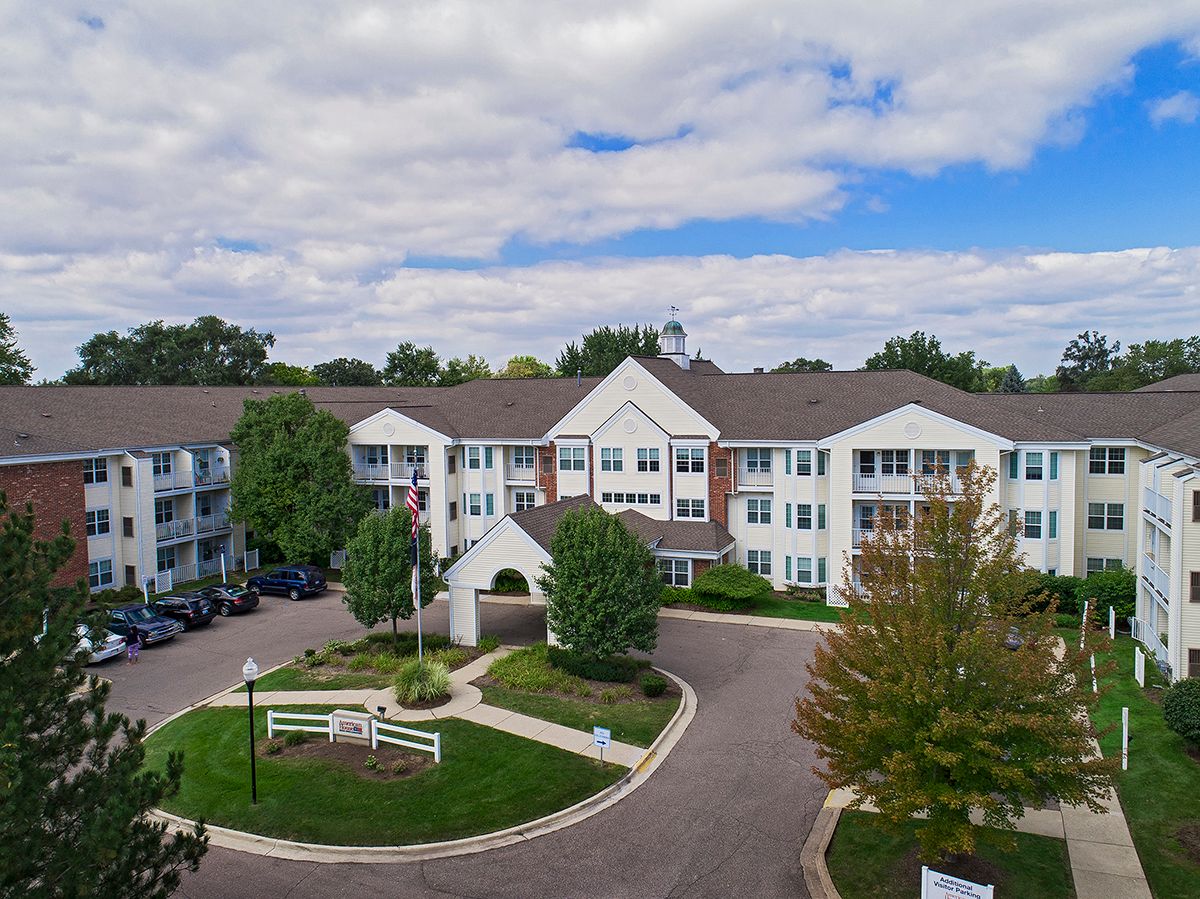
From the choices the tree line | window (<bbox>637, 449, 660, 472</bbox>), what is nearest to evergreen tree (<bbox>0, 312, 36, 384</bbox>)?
Result: the tree line

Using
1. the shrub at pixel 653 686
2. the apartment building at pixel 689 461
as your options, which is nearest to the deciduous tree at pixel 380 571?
the apartment building at pixel 689 461

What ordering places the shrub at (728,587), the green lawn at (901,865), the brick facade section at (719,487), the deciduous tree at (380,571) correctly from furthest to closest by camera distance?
the brick facade section at (719,487)
the shrub at (728,587)
the deciduous tree at (380,571)
the green lawn at (901,865)

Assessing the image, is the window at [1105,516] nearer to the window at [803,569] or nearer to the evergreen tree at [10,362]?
the window at [803,569]

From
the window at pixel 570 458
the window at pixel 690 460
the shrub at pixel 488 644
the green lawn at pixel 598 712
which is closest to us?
the green lawn at pixel 598 712

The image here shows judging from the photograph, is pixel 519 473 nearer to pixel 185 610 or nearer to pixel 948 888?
pixel 185 610

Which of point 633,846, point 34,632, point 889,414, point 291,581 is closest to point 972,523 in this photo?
point 633,846

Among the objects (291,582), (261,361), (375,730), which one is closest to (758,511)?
(291,582)

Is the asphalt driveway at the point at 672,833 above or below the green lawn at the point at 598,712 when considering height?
below
